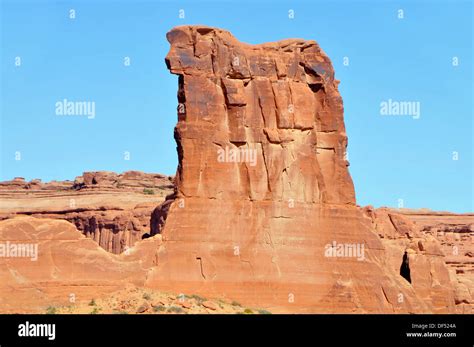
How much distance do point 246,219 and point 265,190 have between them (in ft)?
6.41

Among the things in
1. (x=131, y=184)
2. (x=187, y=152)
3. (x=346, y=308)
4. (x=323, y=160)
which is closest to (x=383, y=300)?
(x=346, y=308)

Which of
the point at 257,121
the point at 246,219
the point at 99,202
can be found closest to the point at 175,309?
the point at 246,219

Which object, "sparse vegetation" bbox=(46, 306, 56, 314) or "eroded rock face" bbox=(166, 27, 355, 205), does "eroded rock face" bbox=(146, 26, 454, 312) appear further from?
"sparse vegetation" bbox=(46, 306, 56, 314)

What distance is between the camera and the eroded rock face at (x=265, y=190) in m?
65.4

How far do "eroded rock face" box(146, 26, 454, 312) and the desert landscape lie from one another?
5 cm

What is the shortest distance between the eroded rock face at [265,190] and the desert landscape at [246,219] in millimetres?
53

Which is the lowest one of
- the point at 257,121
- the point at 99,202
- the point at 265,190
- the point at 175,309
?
the point at 175,309

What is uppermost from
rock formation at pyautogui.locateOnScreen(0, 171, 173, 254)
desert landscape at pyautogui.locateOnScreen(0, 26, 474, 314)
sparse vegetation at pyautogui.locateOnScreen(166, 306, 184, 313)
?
rock formation at pyautogui.locateOnScreen(0, 171, 173, 254)

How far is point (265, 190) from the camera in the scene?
222 feet

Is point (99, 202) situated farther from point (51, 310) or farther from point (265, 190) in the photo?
point (51, 310)

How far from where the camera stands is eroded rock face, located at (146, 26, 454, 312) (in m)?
65.4

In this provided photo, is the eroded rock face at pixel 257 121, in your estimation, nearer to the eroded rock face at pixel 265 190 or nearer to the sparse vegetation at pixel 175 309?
the eroded rock face at pixel 265 190

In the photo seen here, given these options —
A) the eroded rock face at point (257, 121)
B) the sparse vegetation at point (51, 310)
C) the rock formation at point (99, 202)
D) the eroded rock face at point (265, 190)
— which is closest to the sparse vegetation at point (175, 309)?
the eroded rock face at point (265, 190)

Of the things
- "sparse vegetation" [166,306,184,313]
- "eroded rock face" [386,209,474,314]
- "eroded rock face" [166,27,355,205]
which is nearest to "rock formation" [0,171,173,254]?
"eroded rock face" [386,209,474,314]
